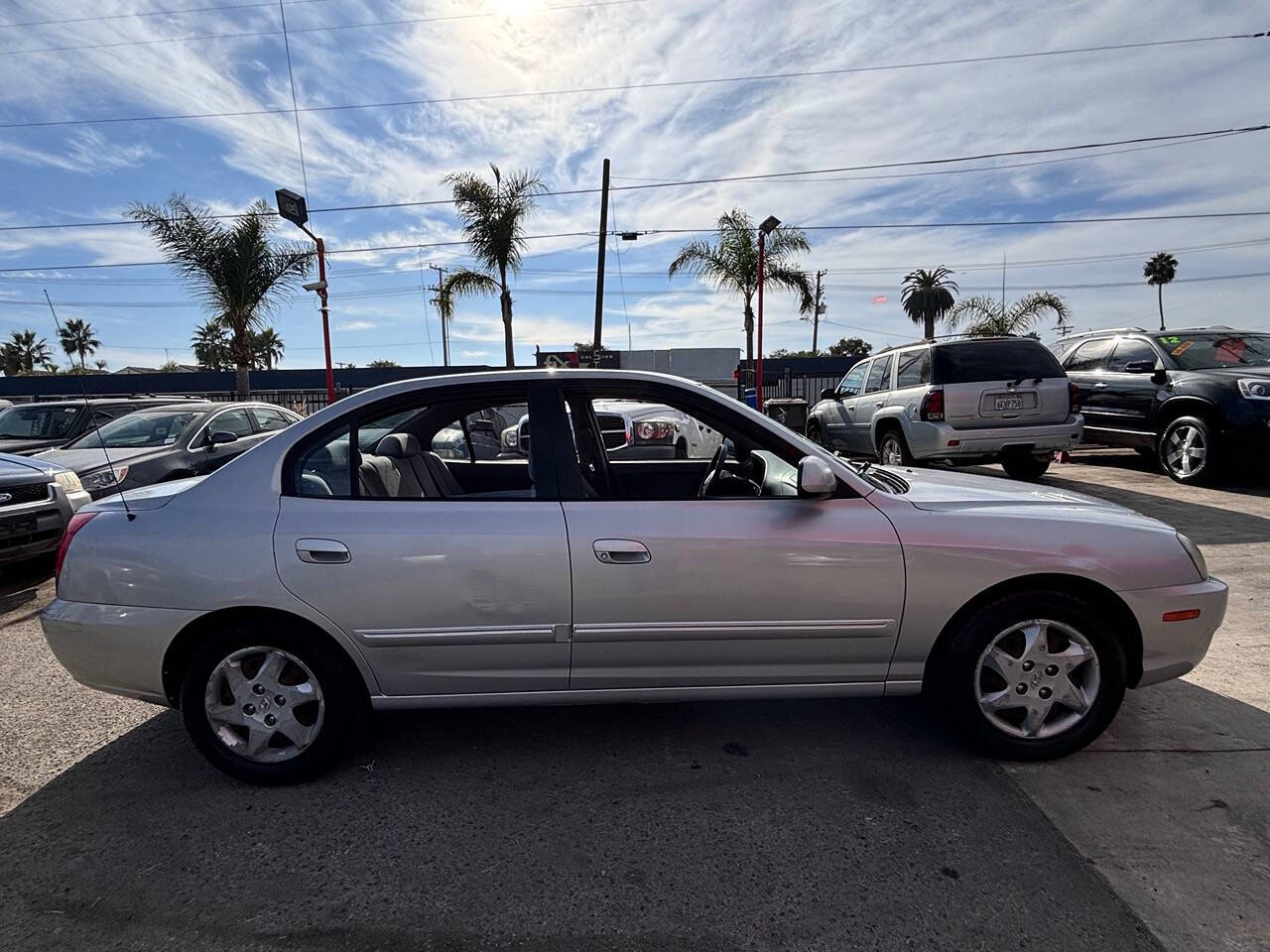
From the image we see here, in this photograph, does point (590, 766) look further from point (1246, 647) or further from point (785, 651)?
point (1246, 647)

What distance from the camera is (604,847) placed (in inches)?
95.2

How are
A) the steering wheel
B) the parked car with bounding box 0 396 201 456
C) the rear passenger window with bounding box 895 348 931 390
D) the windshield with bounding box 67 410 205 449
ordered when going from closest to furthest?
the steering wheel
the windshield with bounding box 67 410 205 449
the rear passenger window with bounding box 895 348 931 390
the parked car with bounding box 0 396 201 456

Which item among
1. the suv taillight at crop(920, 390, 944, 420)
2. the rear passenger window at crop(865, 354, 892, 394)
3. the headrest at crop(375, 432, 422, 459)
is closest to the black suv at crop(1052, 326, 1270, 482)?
the rear passenger window at crop(865, 354, 892, 394)

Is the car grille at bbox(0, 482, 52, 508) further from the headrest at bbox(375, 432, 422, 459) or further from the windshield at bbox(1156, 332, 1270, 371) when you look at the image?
the windshield at bbox(1156, 332, 1270, 371)

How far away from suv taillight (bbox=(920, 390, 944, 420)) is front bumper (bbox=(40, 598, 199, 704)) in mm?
7547

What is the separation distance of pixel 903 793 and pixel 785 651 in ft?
2.16

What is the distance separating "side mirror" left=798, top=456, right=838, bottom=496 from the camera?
2670 millimetres

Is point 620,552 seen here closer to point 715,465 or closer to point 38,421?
point 715,465

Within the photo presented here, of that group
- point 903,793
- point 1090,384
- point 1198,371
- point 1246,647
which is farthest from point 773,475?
point 1090,384

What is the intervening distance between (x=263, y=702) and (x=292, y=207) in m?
12.5

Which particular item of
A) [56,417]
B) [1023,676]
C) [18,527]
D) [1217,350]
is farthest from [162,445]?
[1217,350]

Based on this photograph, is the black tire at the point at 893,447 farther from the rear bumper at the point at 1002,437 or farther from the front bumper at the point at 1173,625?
the front bumper at the point at 1173,625

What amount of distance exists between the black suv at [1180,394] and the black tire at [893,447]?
2.81 metres

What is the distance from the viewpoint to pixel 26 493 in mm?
5730
